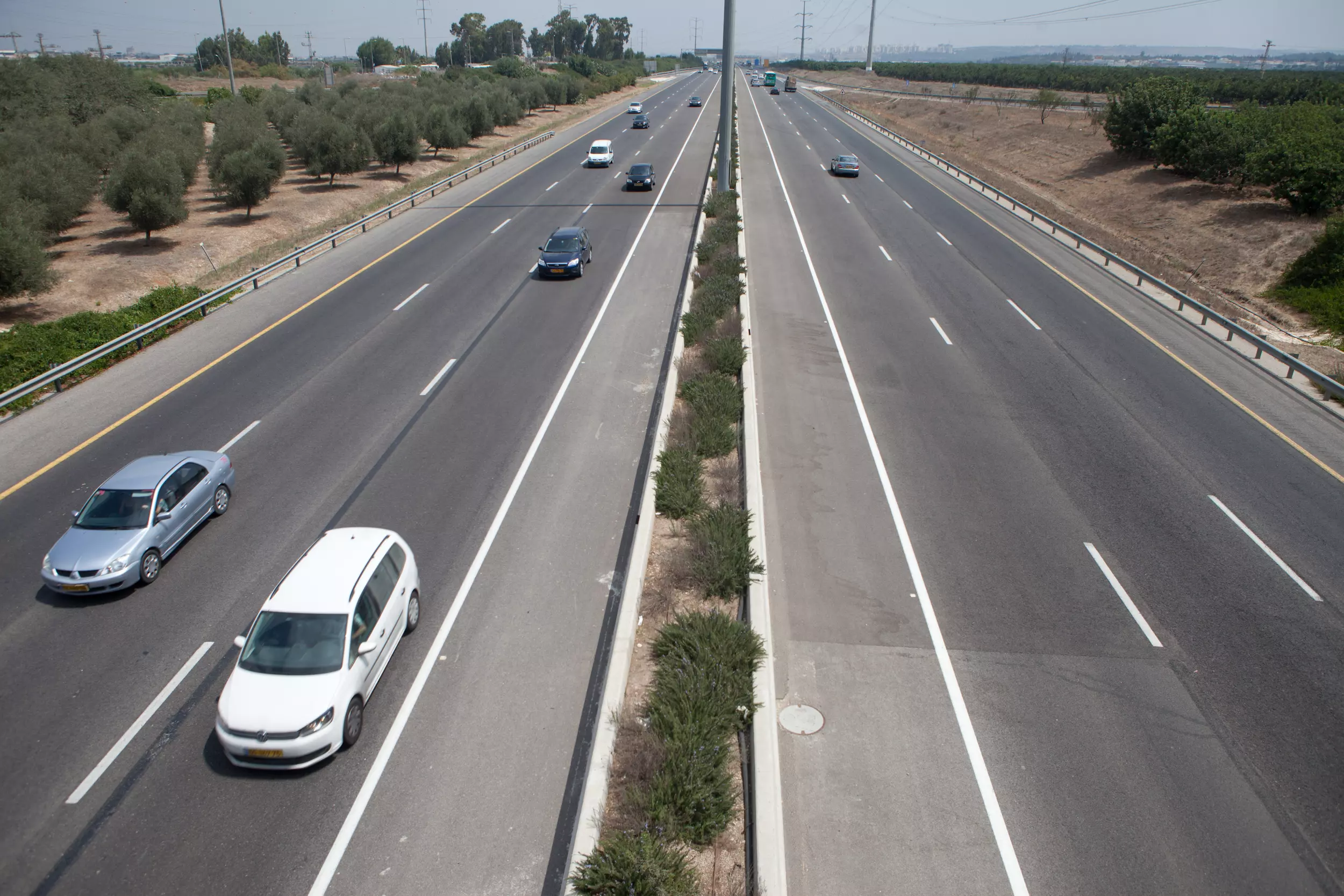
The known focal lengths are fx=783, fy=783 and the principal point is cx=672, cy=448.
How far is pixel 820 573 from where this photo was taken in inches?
448

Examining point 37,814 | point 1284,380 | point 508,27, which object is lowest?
point 37,814

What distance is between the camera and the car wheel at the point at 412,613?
33.4 ft

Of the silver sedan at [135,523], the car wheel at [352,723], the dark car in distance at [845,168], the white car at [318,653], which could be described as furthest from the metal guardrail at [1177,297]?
the silver sedan at [135,523]

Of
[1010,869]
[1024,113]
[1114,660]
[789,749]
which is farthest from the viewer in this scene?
[1024,113]

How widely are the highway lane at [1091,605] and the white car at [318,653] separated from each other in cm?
483

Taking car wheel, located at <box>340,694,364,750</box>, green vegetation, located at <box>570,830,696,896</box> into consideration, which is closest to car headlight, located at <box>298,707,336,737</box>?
car wheel, located at <box>340,694,364,750</box>

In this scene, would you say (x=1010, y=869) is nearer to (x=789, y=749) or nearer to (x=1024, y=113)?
(x=789, y=749)

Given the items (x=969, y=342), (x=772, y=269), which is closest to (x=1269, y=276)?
(x=969, y=342)

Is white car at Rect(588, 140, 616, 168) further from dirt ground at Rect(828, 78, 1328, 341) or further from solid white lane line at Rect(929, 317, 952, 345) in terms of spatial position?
solid white lane line at Rect(929, 317, 952, 345)

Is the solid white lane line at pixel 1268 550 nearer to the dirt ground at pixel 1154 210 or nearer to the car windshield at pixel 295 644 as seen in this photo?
the car windshield at pixel 295 644

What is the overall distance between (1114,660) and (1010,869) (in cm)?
369

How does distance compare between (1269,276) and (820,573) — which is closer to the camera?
(820,573)

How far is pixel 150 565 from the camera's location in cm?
1133

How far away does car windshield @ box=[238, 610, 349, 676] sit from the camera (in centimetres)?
857
